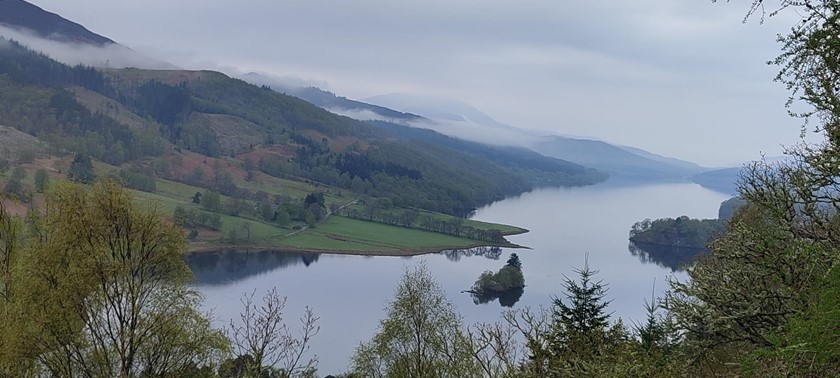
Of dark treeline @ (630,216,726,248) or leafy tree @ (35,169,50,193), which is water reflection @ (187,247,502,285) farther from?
dark treeline @ (630,216,726,248)

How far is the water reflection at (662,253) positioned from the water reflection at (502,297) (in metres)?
23.4

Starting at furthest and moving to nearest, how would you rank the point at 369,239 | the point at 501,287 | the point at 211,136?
the point at 211,136, the point at 369,239, the point at 501,287

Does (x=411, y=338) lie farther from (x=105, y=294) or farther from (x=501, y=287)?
(x=501, y=287)

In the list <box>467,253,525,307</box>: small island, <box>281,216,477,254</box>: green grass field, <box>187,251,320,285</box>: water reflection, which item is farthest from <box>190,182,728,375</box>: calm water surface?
<box>281,216,477,254</box>: green grass field

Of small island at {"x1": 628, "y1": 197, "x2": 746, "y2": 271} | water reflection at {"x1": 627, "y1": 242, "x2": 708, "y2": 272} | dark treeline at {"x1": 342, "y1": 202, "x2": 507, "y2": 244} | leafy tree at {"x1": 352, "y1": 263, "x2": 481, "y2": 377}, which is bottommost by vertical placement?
dark treeline at {"x1": 342, "y1": 202, "x2": 507, "y2": 244}

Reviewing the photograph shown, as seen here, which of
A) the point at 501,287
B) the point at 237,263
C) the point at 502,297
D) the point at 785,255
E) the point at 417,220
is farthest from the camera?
the point at 417,220

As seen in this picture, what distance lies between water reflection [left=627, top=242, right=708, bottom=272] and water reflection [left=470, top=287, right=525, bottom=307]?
23.4 m

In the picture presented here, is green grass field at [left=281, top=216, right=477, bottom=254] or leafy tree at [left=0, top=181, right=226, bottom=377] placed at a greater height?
leafy tree at [left=0, top=181, right=226, bottom=377]

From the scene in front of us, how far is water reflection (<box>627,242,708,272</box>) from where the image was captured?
2700 inches

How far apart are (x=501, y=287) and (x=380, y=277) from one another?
1270 centimetres

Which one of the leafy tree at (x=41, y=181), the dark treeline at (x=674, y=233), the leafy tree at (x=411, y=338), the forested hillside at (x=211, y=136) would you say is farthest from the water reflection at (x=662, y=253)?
the leafy tree at (x=41, y=181)

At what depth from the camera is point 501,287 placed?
51.2m

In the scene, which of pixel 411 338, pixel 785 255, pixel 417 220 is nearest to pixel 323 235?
pixel 417 220

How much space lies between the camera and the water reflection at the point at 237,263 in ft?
184
